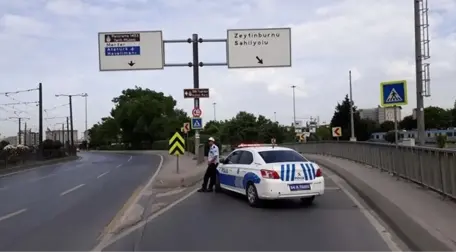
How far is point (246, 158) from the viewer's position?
45.8 feet

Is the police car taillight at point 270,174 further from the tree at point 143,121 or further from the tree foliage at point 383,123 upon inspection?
the tree at point 143,121

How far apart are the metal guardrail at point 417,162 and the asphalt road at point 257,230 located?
2.01m

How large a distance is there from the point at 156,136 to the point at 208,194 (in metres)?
80.0

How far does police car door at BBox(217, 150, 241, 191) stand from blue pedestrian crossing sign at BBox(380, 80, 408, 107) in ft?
17.1

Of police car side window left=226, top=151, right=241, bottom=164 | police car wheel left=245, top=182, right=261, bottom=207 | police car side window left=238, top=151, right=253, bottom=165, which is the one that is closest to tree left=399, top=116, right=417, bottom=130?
police car side window left=226, top=151, right=241, bottom=164

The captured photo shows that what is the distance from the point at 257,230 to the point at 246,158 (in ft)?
14.4

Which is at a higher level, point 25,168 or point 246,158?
point 246,158

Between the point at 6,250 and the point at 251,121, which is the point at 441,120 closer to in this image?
the point at 251,121

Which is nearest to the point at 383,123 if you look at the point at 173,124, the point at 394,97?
the point at 173,124

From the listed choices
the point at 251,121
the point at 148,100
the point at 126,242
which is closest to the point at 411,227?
the point at 126,242

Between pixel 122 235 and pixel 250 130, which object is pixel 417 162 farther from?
pixel 250 130

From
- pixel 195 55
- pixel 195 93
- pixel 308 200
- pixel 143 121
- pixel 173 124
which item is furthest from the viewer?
pixel 143 121

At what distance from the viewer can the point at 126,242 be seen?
346 inches

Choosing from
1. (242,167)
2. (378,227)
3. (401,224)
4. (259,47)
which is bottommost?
Answer: (378,227)
